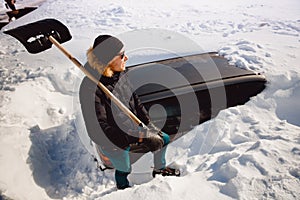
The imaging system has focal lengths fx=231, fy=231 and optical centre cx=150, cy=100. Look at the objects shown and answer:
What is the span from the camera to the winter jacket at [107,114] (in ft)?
5.81

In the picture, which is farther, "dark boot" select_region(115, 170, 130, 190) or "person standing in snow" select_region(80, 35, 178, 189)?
"dark boot" select_region(115, 170, 130, 190)

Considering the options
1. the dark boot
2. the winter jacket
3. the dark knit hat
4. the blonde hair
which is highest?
the dark knit hat

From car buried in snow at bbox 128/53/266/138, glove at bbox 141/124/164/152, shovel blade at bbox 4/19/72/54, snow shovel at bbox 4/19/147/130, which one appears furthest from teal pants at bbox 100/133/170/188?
shovel blade at bbox 4/19/72/54

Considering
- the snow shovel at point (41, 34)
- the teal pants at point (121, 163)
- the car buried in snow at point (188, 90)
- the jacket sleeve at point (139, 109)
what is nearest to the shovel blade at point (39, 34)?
the snow shovel at point (41, 34)

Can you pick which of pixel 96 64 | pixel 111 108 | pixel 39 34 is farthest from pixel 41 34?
pixel 111 108

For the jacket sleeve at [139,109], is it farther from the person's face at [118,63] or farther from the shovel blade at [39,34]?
the shovel blade at [39,34]

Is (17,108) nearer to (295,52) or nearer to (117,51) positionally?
(117,51)

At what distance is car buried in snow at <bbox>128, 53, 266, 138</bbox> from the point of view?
2.63 meters

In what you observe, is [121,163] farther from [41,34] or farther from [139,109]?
[41,34]

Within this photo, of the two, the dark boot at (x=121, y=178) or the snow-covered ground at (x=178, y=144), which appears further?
the dark boot at (x=121, y=178)

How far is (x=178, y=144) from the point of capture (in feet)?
9.02

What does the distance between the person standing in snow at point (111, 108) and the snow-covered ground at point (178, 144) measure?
363 mm

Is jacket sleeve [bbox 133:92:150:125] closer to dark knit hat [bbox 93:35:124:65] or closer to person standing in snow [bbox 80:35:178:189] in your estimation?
person standing in snow [bbox 80:35:178:189]

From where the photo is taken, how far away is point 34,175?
232cm
